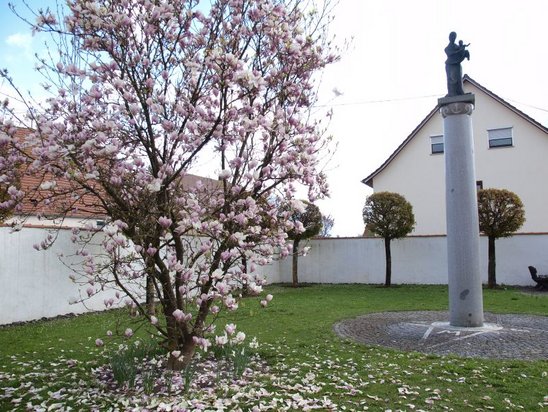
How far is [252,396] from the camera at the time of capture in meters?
4.16

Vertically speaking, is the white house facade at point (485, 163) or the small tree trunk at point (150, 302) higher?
the white house facade at point (485, 163)

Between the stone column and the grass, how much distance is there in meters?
2.11

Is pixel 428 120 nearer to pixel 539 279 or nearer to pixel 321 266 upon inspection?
pixel 321 266

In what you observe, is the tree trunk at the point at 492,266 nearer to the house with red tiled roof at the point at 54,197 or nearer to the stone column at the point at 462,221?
the stone column at the point at 462,221

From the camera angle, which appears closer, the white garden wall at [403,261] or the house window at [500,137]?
the white garden wall at [403,261]

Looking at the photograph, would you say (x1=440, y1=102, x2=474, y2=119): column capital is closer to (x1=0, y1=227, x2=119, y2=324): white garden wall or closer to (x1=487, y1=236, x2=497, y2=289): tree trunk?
(x1=0, y1=227, x2=119, y2=324): white garden wall

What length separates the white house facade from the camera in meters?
19.5

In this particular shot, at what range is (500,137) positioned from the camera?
2033 cm

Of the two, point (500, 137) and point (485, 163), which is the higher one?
point (500, 137)

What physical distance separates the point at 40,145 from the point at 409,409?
12.1 ft

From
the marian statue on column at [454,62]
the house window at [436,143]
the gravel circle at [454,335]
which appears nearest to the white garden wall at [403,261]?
the house window at [436,143]

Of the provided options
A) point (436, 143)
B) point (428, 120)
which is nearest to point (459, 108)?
point (436, 143)

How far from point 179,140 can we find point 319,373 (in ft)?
9.02

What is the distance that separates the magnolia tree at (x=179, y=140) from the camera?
400cm
